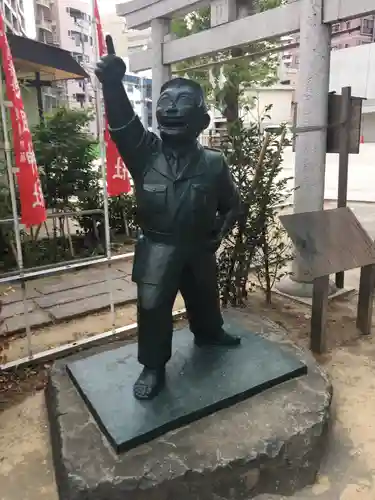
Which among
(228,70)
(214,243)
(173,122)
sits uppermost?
(228,70)

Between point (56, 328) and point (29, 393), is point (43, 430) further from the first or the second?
point (56, 328)

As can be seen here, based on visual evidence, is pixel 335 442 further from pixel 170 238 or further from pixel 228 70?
pixel 228 70

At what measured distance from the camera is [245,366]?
8.16 feet

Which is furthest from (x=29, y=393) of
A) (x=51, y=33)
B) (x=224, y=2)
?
(x=51, y=33)

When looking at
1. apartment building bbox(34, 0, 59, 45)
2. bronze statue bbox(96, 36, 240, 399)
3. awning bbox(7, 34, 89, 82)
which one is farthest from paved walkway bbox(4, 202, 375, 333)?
apartment building bbox(34, 0, 59, 45)

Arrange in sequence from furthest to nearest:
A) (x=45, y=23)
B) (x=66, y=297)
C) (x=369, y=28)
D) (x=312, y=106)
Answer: (x=369, y=28), (x=45, y=23), (x=66, y=297), (x=312, y=106)

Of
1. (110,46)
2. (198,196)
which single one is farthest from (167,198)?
(110,46)

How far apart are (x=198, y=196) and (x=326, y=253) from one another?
1.58 m

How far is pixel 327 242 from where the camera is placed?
3.36m

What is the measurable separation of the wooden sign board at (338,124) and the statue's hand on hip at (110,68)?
2.69m

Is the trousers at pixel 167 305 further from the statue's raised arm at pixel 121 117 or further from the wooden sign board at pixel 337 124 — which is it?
the wooden sign board at pixel 337 124

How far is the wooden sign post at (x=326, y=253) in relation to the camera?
10.5 ft

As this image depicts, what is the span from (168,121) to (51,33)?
2465cm

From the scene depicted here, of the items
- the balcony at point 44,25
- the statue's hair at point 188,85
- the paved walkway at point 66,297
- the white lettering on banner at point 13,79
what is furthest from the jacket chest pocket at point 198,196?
the balcony at point 44,25
